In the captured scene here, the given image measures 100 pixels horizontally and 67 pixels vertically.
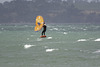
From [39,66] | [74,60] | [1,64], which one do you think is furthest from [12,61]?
[74,60]

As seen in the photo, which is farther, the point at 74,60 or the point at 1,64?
the point at 74,60

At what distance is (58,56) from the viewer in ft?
90.4

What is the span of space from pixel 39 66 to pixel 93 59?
547cm

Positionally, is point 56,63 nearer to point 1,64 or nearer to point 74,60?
point 74,60

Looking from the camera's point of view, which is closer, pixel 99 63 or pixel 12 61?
pixel 99 63

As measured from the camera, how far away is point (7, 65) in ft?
76.2

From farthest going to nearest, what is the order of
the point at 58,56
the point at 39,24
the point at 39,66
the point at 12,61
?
the point at 39,24, the point at 58,56, the point at 12,61, the point at 39,66

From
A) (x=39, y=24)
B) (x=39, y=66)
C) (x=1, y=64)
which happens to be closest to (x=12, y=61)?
(x=1, y=64)

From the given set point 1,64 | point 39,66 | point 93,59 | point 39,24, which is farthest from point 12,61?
point 39,24

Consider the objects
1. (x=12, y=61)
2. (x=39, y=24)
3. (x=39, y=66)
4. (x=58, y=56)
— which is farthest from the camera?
(x=39, y=24)

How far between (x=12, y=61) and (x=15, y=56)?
9.56 ft

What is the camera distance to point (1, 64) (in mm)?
23562

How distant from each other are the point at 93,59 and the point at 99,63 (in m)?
2.06

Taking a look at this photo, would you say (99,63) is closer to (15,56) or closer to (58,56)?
(58,56)
